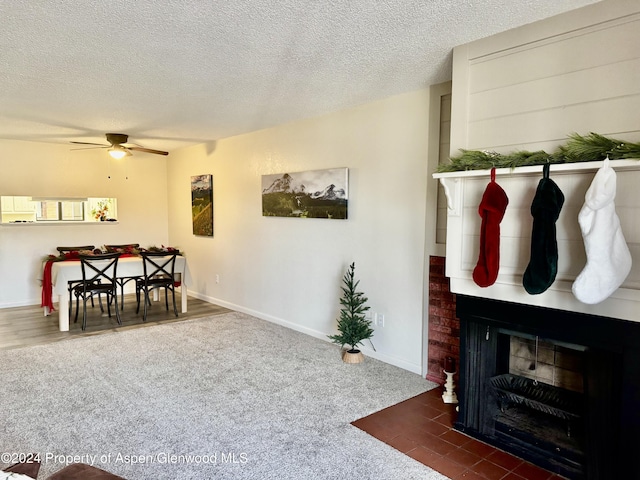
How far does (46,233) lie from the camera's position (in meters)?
6.31

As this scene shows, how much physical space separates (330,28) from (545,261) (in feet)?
5.56

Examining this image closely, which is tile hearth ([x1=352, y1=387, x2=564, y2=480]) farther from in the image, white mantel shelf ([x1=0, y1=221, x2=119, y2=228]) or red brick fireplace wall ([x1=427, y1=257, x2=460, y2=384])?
white mantel shelf ([x1=0, y1=221, x2=119, y2=228])

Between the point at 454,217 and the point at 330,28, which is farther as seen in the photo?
the point at 454,217

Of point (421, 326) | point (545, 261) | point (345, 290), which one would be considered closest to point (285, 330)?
point (345, 290)

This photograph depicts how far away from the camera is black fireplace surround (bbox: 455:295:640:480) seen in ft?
6.35

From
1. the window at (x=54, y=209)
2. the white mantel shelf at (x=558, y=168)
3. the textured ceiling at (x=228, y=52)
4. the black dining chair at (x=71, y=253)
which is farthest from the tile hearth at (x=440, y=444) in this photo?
the window at (x=54, y=209)

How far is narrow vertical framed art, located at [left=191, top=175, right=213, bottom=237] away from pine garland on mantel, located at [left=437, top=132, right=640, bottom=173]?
4.39m

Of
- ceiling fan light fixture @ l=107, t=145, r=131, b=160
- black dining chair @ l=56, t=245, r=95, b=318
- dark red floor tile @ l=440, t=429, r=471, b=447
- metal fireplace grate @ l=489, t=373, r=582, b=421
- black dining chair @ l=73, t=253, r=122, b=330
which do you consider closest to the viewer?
metal fireplace grate @ l=489, t=373, r=582, b=421

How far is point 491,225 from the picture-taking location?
232cm

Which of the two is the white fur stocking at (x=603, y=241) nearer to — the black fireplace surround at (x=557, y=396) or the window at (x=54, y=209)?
the black fireplace surround at (x=557, y=396)

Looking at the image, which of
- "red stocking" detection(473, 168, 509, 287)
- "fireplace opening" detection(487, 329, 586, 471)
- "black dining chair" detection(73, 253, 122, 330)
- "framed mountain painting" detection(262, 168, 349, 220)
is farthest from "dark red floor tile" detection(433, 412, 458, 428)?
"black dining chair" detection(73, 253, 122, 330)

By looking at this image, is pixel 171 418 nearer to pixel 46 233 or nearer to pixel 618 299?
pixel 618 299

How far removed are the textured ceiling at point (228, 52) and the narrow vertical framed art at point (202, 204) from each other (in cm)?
191

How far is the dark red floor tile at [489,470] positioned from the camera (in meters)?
2.21
